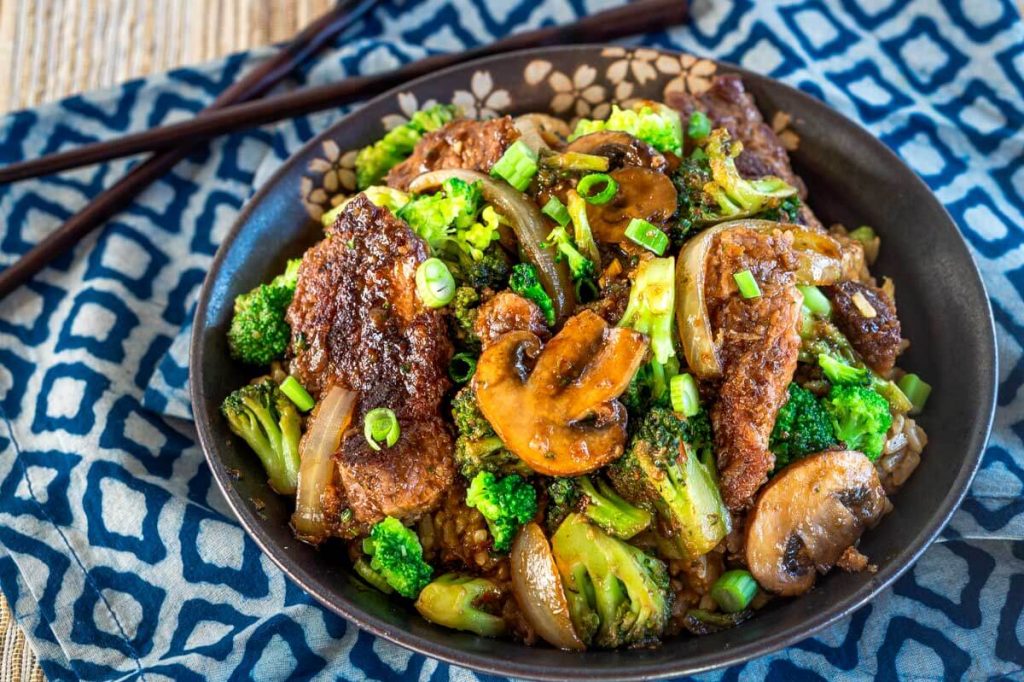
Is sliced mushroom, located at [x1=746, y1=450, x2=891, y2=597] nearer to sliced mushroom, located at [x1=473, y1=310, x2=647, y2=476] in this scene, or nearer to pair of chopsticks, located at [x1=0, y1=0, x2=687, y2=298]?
sliced mushroom, located at [x1=473, y1=310, x2=647, y2=476]

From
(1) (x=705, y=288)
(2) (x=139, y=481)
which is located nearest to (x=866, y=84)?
(1) (x=705, y=288)

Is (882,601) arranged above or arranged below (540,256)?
below

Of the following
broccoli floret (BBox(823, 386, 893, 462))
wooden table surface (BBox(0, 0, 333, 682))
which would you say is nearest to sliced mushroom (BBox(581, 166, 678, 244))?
broccoli floret (BBox(823, 386, 893, 462))

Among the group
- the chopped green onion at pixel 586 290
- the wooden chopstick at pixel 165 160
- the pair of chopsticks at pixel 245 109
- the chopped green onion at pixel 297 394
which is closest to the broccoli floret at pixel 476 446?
the chopped green onion at pixel 586 290

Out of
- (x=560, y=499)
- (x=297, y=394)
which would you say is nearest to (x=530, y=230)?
(x=560, y=499)

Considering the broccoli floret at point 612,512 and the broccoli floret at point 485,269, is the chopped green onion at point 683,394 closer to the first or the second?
the broccoli floret at point 612,512

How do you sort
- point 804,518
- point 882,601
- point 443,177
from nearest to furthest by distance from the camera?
point 804,518, point 443,177, point 882,601

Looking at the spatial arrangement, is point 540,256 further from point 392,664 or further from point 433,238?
point 392,664
